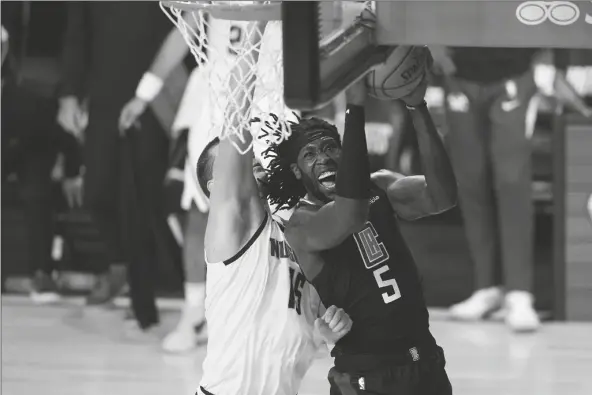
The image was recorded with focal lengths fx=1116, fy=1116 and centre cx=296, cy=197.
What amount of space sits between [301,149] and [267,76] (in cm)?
24

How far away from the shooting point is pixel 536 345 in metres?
5.91

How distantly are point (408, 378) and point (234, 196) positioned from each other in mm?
730

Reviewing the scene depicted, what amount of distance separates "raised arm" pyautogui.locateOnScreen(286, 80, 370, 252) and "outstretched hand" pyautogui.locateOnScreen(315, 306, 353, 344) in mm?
189

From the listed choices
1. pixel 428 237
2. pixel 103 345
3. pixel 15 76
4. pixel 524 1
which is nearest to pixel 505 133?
pixel 428 237

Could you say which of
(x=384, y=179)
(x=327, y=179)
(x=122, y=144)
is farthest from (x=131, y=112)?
(x=327, y=179)

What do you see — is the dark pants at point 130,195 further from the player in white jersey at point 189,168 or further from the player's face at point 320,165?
the player's face at point 320,165

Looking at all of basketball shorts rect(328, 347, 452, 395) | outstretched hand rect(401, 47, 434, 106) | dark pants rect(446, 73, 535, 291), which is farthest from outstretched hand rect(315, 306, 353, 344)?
dark pants rect(446, 73, 535, 291)

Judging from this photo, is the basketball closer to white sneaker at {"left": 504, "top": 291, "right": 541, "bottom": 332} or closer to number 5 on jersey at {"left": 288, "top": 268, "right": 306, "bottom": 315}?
number 5 on jersey at {"left": 288, "top": 268, "right": 306, "bottom": 315}

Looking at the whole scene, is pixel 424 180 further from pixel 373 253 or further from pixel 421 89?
pixel 421 89

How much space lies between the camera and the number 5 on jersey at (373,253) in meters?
3.25

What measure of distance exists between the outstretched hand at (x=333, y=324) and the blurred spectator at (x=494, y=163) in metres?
3.15

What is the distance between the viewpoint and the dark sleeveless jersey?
3240mm

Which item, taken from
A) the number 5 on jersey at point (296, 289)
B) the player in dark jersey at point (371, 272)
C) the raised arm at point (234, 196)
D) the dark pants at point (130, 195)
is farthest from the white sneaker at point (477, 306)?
the raised arm at point (234, 196)

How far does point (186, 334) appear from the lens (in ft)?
19.2
